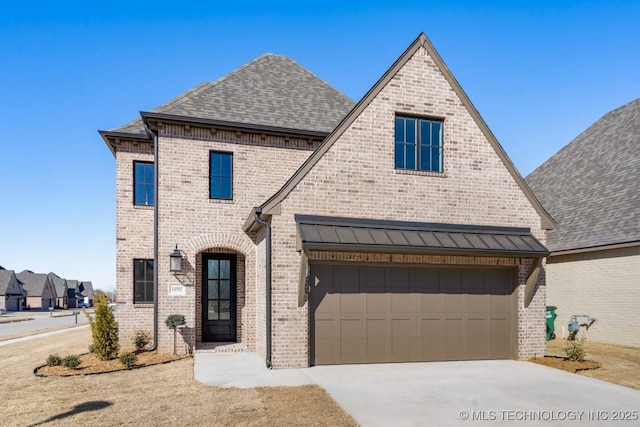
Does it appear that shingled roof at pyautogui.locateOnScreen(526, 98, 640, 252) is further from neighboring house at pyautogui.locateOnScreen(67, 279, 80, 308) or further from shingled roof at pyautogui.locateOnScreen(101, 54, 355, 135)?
neighboring house at pyautogui.locateOnScreen(67, 279, 80, 308)

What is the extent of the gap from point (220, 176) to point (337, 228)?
4.42m

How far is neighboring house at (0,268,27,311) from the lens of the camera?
64625 millimetres

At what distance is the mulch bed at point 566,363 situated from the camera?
10.2 m

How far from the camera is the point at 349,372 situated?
31.3 ft

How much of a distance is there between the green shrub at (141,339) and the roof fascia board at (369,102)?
5724 millimetres

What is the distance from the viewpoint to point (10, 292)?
66.2m

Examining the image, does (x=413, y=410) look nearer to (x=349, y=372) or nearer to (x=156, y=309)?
(x=349, y=372)

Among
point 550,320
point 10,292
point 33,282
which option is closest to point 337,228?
point 550,320

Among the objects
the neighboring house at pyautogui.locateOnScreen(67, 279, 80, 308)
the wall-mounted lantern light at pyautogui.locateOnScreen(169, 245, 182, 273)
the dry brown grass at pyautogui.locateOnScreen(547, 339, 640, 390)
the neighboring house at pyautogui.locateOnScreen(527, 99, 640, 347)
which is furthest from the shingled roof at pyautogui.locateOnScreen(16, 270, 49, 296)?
the dry brown grass at pyautogui.locateOnScreen(547, 339, 640, 390)

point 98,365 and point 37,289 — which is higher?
point 98,365

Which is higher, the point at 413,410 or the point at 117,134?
the point at 117,134

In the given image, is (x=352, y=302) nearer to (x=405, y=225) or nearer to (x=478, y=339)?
(x=405, y=225)

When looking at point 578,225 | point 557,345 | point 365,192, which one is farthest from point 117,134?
point 578,225

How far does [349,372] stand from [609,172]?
1517cm
